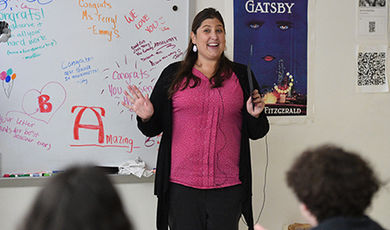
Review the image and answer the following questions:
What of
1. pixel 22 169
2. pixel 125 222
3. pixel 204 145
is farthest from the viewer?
pixel 22 169

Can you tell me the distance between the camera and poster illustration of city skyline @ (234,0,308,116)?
8.93ft

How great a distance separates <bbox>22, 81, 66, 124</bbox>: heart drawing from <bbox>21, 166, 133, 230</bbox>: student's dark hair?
1812 millimetres

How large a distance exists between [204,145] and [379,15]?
1.61 meters

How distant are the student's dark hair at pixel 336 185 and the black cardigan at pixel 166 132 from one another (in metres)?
0.94

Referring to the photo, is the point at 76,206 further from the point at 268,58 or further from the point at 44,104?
the point at 268,58

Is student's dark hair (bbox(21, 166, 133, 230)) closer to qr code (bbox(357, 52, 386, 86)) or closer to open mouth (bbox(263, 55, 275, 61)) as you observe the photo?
open mouth (bbox(263, 55, 275, 61))

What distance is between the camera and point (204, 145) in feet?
6.95

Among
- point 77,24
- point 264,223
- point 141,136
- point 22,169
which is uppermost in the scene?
point 77,24

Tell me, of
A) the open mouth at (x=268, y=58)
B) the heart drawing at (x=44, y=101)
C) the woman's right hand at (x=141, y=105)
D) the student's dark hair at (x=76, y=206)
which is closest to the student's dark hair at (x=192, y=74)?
the woman's right hand at (x=141, y=105)

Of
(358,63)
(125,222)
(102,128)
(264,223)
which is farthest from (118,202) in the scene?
(358,63)

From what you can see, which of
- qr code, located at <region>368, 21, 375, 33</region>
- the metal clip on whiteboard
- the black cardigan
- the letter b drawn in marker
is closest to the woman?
the black cardigan

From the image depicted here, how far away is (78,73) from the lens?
99.2 inches

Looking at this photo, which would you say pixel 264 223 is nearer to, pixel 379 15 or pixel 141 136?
pixel 141 136

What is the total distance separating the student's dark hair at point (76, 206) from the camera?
74 cm
